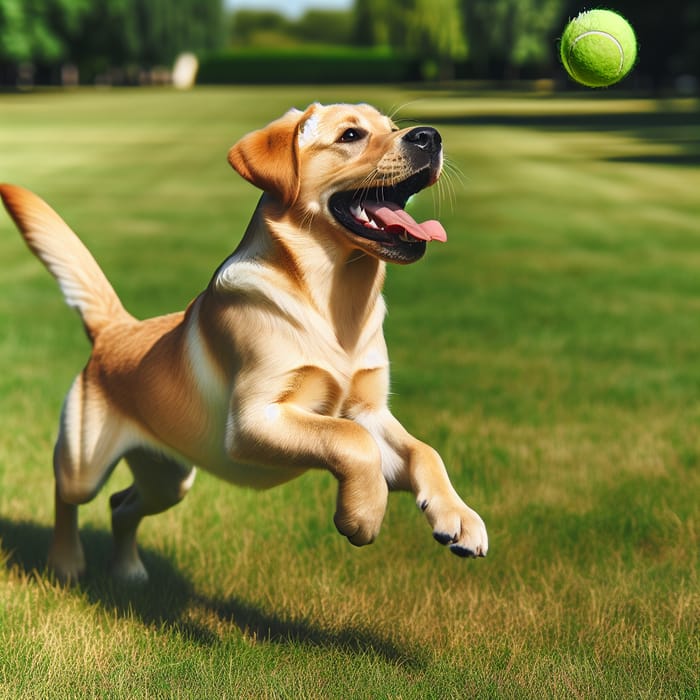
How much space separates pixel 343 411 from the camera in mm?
3658

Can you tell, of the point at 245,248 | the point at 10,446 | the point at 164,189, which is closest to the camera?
the point at 245,248

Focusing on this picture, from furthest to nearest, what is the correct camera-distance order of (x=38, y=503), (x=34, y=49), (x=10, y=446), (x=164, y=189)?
(x=34, y=49) < (x=164, y=189) < (x=10, y=446) < (x=38, y=503)

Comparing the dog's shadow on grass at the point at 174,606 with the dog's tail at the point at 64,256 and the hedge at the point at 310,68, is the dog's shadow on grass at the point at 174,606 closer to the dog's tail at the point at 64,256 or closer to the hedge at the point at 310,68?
the dog's tail at the point at 64,256

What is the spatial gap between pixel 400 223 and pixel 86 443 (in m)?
1.51

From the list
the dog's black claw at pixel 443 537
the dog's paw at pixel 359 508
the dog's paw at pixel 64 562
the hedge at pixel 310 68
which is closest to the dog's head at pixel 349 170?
the dog's paw at pixel 359 508

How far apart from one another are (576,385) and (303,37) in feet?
628

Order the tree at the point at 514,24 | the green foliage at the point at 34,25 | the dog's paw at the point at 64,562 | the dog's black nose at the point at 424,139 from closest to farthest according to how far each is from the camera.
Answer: the dog's black nose at the point at 424,139, the dog's paw at the point at 64,562, the green foliage at the point at 34,25, the tree at the point at 514,24

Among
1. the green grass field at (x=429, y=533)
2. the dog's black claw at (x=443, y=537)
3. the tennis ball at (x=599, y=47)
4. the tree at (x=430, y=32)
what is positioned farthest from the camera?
the tree at (x=430, y=32)

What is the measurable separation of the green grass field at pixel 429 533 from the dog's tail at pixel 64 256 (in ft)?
3.41

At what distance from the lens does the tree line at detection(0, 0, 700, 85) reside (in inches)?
2176

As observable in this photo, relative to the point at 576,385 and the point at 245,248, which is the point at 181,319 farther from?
the point at 576,385

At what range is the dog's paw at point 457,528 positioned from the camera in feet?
10.5

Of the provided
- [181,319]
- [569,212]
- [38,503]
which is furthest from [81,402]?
[569,212]

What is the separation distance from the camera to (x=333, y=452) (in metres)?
3.33
